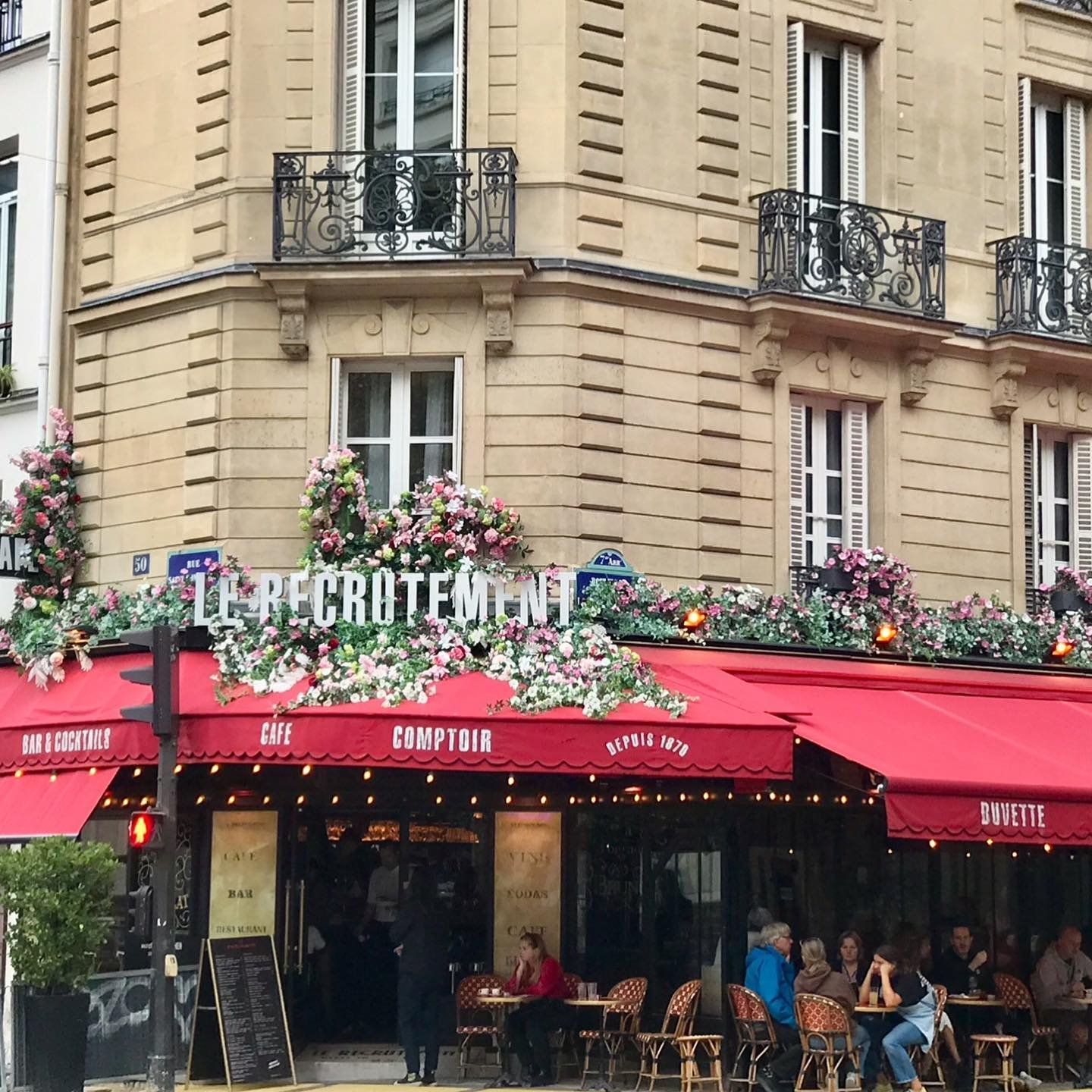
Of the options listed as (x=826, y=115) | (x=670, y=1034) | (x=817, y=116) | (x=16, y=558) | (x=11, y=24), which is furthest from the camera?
(x=11, y=24)

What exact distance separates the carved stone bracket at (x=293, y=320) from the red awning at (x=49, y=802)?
3875 millimetres

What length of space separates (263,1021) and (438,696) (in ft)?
10.0

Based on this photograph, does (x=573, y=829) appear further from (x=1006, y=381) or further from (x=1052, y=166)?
(x=1052, y=166)

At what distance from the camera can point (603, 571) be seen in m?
18.0

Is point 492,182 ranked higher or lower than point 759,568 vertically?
higher

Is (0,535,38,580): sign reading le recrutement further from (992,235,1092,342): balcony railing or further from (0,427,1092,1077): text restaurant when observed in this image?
(992,235,1092,342): balcony railing

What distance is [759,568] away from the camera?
19.2m

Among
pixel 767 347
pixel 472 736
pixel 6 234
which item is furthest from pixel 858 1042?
pixel 6 234

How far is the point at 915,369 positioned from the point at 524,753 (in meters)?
5.93

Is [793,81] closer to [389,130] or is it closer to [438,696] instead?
[389,130]

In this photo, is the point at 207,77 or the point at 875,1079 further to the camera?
the point at 207,77

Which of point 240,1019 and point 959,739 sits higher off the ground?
point 959,739

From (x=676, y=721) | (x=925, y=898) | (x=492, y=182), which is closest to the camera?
(x=676, y=721)

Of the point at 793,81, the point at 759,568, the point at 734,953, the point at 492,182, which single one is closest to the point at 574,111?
the point at 492,182
